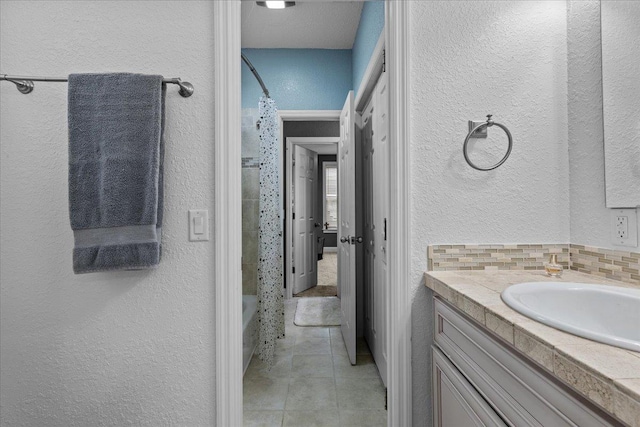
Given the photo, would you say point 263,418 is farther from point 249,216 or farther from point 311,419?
point 249,216

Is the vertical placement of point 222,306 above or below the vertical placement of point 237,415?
above

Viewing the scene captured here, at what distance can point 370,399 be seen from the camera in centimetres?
196

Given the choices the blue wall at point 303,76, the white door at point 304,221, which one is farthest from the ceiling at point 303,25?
the white door at point 304,221

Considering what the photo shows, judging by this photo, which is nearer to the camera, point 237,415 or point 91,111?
point 91,111

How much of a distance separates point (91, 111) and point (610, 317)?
1765 millimetres

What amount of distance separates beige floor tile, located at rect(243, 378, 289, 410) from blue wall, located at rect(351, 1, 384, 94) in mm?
2241

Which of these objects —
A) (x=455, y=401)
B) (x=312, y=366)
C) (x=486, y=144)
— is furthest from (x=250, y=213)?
(x=455, y=401)

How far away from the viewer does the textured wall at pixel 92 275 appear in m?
1.28

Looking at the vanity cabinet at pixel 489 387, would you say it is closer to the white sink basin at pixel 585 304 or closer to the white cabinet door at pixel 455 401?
the white cabinet door at pixel 455 401

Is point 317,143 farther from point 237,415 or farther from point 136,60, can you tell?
point 237,415

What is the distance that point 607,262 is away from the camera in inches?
43.8

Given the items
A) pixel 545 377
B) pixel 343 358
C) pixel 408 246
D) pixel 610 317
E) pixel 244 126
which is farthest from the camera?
pixel 244 126

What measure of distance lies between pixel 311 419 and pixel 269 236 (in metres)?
1.27

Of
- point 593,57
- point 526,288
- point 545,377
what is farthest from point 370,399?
point 593,57
